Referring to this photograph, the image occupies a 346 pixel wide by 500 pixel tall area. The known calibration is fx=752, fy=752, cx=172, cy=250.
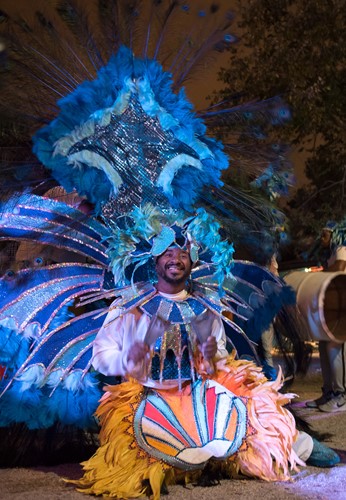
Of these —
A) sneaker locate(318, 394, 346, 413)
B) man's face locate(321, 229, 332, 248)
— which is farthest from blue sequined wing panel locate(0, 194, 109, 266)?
man's face locate(321, 229, 332, 248)

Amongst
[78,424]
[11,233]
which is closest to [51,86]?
[11,233]

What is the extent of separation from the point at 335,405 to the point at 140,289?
292 cm

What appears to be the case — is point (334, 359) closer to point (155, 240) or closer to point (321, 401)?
point (321, 401)

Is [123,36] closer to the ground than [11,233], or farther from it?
farther from it

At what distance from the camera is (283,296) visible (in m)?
4.33

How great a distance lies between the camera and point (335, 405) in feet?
20.4

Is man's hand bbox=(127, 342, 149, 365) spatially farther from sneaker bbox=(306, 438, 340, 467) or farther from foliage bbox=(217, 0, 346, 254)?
foliage bbox=(217, 0, 346, 254)

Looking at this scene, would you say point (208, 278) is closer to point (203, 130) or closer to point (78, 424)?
point (203, 130)

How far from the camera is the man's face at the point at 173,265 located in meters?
3.90

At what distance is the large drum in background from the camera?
5.25 meters

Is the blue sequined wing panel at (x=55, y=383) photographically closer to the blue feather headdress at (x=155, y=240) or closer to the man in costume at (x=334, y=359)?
the blue feather headdress at (x=155, y=240)

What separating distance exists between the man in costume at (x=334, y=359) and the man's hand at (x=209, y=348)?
8.52 feet

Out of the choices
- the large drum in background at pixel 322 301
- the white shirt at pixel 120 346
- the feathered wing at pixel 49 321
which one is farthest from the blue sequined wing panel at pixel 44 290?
the large drum in background at pixel 322 301

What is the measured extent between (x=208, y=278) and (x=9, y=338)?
1.15 metres
